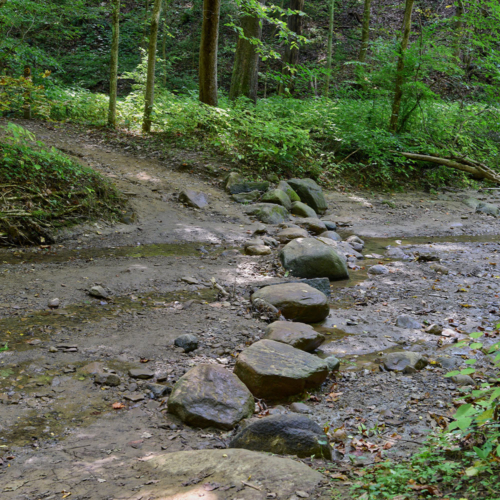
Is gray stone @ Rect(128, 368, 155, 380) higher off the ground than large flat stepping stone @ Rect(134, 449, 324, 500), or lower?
lower

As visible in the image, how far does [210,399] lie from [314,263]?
366 centimetres

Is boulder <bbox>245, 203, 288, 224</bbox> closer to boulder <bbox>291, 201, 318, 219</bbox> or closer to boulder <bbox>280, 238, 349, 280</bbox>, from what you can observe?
boulder <bbox>291, 201, 318, 219</bbox>

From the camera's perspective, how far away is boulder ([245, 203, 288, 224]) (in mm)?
9023

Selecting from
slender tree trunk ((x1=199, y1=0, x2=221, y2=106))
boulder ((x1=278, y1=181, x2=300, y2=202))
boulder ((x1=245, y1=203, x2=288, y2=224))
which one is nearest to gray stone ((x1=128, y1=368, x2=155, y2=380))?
boulder ((x1=245, y1=203, x2=288, y2=224))

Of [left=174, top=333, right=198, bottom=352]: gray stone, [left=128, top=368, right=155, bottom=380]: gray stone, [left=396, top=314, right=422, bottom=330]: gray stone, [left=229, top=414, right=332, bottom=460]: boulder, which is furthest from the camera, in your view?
[left=396, top=314, right=422, bottom=330]: gray stone

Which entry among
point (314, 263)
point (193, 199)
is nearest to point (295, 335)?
point (314, 263)

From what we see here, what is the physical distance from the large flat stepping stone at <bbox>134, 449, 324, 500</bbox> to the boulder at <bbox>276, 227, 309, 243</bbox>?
5530 millimetres

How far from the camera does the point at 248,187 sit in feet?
33.2

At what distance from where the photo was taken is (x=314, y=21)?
970 inches

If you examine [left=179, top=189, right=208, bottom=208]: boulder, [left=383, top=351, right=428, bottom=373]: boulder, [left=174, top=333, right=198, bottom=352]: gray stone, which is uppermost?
[left=179, top=189, right=208, bottom=208]: boulder

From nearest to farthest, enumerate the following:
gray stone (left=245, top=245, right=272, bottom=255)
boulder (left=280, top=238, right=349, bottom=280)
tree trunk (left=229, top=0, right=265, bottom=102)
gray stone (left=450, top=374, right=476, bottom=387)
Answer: gray stone (left=450, top=374, right=476, bottom=387) < boulder (left=280, top=238, right=349, bottom=280) < gray stone (left=245, top=245, right=272, bottom=255) < tree trunk (left=229, top=0, right=265, bottom=102)

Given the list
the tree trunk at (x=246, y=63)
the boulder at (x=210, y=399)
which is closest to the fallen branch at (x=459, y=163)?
the tree trunk at (x=246, y=63)

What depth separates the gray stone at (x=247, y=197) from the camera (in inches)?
383

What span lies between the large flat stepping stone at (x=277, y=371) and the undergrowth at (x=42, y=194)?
14.0 feet
